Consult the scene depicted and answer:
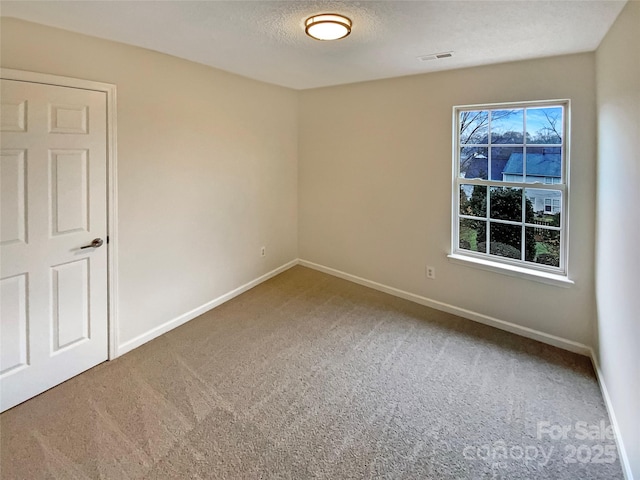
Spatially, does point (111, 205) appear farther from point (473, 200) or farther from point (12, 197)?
point (473, 200)

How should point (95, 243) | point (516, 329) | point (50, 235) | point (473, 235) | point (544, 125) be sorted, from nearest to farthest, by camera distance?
point (50, 235), point (95, 243), point (544, 125), point (516, 329), point (473, 235)

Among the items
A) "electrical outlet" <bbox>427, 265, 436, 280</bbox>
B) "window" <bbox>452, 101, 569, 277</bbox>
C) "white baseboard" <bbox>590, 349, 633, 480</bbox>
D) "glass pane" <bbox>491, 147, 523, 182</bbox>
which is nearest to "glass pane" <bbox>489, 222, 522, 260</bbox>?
"window" <bbox>452, 101, 569, 277</bbox>

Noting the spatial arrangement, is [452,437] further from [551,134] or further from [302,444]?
[551,134]

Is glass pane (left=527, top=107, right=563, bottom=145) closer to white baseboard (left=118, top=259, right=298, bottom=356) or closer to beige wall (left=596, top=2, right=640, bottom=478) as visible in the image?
beige wall (left=596, top=2, right=640, bottom=478)

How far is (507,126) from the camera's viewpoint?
122 inches

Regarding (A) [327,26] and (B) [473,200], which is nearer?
(A) [327,26]

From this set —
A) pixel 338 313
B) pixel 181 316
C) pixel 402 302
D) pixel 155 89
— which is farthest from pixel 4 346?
pixel 402 302

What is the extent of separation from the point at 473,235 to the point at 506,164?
0.72 m

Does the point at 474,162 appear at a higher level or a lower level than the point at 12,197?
higher

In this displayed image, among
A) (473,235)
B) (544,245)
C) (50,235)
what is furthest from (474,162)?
(50,235)

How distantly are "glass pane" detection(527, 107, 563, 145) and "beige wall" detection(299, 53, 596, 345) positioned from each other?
160 mm

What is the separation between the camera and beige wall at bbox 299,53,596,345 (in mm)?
2732

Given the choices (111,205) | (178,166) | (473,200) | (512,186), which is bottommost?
(111,205)

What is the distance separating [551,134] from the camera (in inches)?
114
